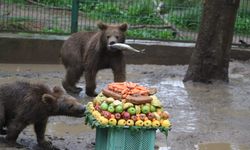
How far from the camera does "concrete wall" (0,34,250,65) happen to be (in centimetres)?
1331

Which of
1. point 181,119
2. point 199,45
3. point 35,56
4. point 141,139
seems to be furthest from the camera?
point 35,56

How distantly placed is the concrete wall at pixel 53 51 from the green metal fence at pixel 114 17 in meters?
0.55

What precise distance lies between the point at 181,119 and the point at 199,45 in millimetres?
2952

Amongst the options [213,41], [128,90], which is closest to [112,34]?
[213,41]

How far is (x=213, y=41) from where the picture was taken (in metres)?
12.0

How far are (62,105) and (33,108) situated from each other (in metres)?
0.33

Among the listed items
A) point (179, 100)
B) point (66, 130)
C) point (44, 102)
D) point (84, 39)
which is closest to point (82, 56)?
point (84, 39)

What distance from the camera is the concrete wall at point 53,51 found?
13312 mm

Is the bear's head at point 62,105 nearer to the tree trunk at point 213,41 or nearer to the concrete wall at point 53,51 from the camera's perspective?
the tree trunk at point 213,41

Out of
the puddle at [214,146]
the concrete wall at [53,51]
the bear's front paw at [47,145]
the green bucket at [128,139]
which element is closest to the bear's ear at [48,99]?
the bear's front paw at [47,145]

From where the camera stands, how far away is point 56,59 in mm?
13586

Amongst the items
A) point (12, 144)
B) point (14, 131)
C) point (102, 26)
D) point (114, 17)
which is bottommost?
point (12, 144)

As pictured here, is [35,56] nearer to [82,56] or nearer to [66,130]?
[82,56]

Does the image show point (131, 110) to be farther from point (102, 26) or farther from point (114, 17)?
point (114, 17)
